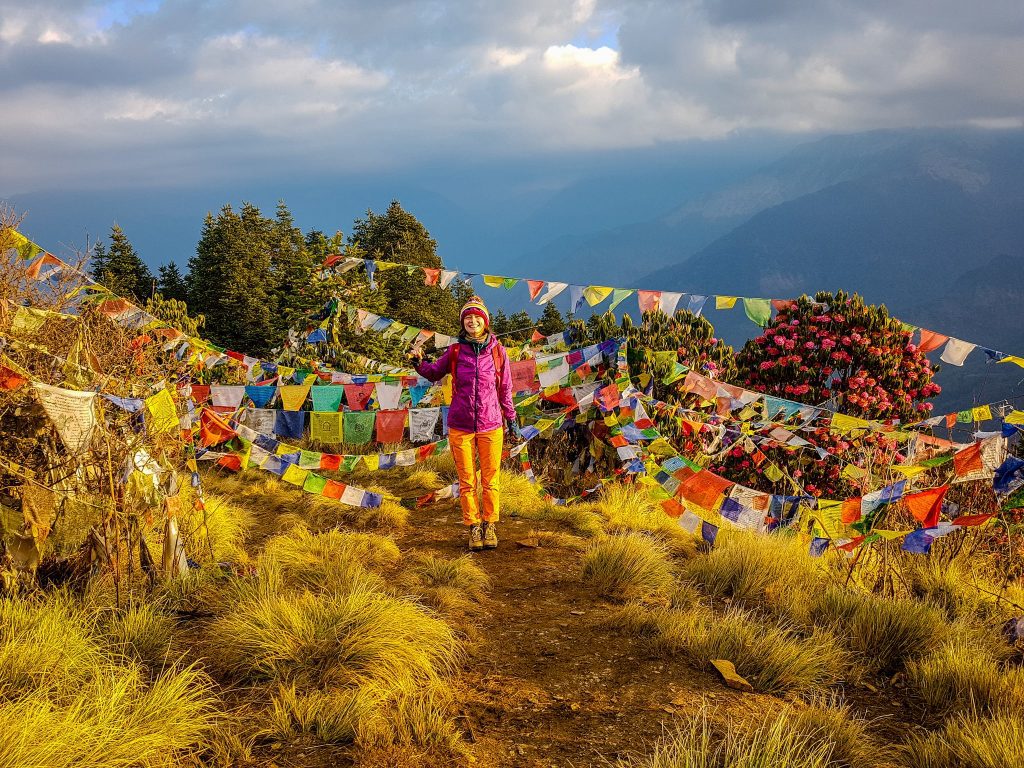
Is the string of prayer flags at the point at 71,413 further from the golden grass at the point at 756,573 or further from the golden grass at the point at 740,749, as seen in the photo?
the golden grass at the point at 756,573

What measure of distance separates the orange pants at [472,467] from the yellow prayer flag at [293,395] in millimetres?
2875

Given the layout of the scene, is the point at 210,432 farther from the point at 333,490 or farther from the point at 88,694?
the point at 88,694

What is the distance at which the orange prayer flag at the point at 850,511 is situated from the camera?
227 inches

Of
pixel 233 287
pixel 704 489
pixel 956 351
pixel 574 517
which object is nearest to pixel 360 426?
pixel 574 517

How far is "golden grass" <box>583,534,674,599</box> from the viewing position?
214 inches

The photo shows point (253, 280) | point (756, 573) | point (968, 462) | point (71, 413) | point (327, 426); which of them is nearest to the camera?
point (71, 413)

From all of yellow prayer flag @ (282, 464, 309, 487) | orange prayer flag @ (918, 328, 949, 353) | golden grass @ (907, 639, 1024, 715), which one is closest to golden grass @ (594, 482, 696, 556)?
golden grass @ (907, 639, 1024, 715)

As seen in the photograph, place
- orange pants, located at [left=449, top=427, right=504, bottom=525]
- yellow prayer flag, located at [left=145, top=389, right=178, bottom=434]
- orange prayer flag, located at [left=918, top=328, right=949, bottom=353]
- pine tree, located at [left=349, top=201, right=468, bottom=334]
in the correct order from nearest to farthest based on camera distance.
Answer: yellow prayer flag, located at [left=145, top=389, right=178, bottom=434]
orange pants, located at [left=449, top=427, right=504, bottom=525]
orange prayer flag, located at [left=918, top=328, right=949, bottom=353]
pine tree, located at [left=349, top=201, right=468, bottom=334]

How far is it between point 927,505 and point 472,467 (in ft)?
12.5

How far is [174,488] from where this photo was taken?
16.1ft

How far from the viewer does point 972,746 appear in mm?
3332

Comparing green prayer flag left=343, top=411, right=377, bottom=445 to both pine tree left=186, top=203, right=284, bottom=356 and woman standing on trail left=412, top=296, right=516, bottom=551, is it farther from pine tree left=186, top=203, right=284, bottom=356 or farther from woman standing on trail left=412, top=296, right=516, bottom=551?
pine tree left=186, top=203, right=284, bottom=356

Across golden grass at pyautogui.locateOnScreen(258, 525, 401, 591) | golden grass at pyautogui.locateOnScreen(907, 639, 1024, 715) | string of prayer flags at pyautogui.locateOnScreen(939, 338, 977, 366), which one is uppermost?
string of prayer flags at pyautogui.locateOnScreen(939, 338, 977, 366)

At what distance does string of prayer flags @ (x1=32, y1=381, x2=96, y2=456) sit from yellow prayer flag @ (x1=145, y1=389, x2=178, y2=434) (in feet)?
2.45
